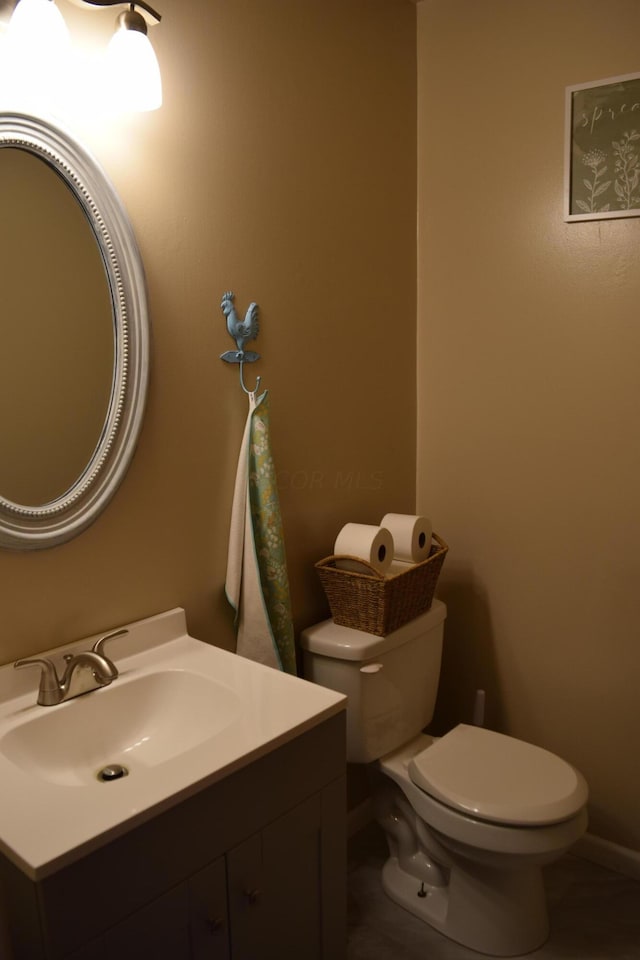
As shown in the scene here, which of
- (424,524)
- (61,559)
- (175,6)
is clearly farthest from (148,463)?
Answer: (175,6)

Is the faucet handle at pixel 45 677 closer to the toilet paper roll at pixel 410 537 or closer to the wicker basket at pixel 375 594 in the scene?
the wicker basket at pixel 375 594

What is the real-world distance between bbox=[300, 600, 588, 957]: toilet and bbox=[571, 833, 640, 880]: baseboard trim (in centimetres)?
36

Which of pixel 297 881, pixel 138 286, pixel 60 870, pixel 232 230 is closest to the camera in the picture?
pixel 60 870

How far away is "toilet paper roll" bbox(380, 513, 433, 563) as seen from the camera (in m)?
1.91

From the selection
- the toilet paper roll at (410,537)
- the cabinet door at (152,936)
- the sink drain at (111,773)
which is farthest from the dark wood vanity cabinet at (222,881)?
the toilet paper roll at (410,537)

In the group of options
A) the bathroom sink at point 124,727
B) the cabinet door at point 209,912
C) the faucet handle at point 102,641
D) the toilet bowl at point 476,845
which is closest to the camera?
the cabinet door at point 209,912

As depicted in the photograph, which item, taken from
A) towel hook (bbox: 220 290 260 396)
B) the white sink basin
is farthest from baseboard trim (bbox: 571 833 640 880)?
towel hook (bbox: 220 290 260 396)

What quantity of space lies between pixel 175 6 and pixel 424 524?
4.32 feet

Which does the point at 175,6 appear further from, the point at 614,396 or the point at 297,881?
the point at 297,881

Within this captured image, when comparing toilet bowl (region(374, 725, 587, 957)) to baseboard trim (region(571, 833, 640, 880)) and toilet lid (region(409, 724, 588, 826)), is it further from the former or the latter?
baseboard trim (region(571, 833, 640, 880))

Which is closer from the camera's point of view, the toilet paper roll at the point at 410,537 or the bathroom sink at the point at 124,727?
the bathroom sink at the point at 124,727

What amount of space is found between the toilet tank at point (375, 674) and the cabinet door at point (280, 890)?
51 cm

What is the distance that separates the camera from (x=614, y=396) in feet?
6.30

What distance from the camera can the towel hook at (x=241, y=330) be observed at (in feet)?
5.34
